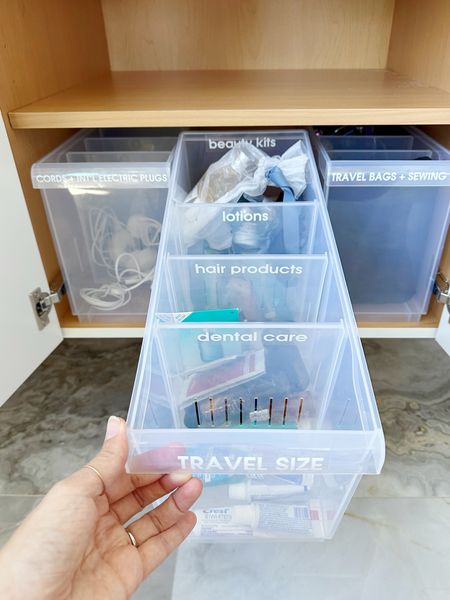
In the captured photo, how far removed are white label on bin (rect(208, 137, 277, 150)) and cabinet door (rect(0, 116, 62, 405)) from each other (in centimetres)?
36

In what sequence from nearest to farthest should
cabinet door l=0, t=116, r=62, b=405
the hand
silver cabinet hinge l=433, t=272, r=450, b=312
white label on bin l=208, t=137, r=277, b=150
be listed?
the hand, cabinet door l=0, t=116, r=62, b=405, silver cabinet hinge l=433, t=272, r=450, b=312, white label on bin l=208, t=137, r=277, b=150

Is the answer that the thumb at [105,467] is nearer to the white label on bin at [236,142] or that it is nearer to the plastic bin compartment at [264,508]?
the plastic bin compartment at [264,508]

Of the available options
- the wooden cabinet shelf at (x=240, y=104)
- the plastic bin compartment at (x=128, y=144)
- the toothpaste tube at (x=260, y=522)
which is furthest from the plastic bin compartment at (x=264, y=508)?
the plastic bin compartment at (x=128, y=144)

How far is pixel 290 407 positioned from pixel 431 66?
0.63 metres

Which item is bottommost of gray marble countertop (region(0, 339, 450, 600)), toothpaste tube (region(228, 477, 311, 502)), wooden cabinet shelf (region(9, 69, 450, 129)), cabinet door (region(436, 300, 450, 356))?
gray marble countertop (region(0, 339, 450, 600))

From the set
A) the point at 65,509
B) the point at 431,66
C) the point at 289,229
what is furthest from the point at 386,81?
the point at 65,509

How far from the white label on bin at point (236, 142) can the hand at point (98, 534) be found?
59 centimetres

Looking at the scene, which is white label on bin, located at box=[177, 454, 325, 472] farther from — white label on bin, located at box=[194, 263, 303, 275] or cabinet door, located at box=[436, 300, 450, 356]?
cabinet door, located at box=[436, 300, 450, 356]

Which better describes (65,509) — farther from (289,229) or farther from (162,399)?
(289,229)

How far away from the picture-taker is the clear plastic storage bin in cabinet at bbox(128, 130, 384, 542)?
1.26ft

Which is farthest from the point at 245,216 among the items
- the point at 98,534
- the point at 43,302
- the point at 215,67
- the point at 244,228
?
the point at 215,67

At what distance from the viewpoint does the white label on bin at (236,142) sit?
2.71ft

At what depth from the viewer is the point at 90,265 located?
30.9 inches

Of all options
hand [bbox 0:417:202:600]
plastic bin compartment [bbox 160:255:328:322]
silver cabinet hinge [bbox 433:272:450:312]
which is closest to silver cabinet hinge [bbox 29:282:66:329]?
plastic bin compartment [bbox 160:255:328:322]
